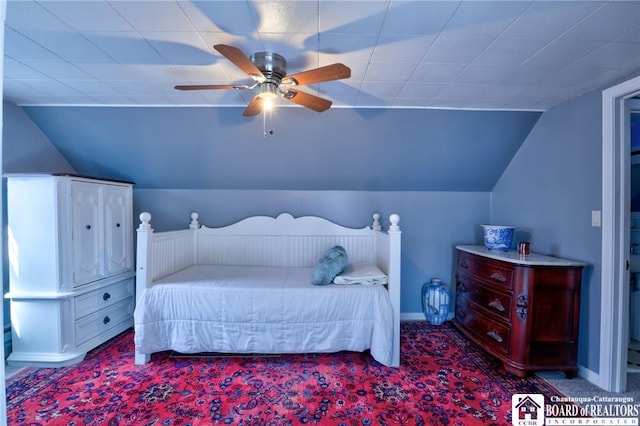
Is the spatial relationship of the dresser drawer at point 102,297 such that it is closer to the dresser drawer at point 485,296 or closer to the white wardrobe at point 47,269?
the white wardrobe at point 47,269

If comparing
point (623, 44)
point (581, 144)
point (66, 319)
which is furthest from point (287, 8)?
point (66, 319)

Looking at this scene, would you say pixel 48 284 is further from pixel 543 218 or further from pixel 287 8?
pixel 543 218

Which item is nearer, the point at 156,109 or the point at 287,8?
the point at 287,8

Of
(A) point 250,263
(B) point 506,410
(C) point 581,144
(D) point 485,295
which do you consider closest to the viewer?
(B) point 506,410

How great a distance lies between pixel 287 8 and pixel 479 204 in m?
2.91

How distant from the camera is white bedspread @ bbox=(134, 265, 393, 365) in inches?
90.7

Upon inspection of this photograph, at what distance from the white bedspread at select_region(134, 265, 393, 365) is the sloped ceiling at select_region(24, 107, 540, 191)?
1313 millimetres

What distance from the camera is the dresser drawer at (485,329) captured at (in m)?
2.25

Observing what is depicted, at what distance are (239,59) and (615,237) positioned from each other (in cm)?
266

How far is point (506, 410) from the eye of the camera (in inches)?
72.9

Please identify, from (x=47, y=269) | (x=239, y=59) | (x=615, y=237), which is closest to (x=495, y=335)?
(x=615, y=237)

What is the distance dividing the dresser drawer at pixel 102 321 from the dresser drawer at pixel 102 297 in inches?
1.8

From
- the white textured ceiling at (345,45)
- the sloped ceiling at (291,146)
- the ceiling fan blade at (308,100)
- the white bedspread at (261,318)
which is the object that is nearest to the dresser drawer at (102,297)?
the white bedspread at (261,318)

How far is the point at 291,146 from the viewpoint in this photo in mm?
2885
